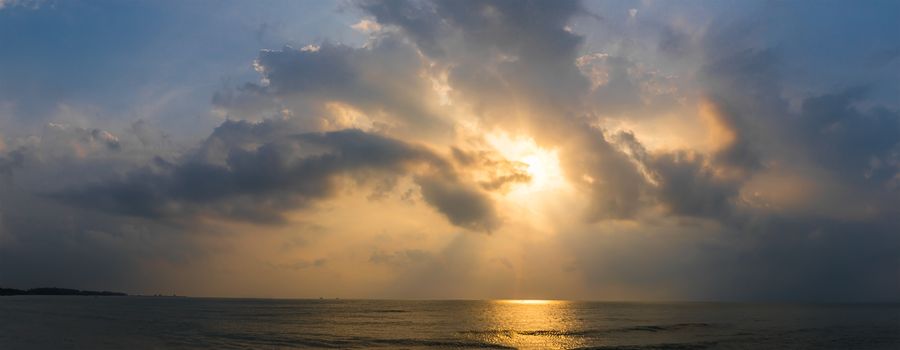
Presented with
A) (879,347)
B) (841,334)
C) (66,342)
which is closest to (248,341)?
(66,342)

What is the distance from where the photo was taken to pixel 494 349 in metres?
71.3

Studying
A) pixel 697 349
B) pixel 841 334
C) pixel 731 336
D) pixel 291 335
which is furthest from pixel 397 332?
pixel 841 334

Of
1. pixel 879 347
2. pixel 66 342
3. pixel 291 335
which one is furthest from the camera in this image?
pixel 291 335

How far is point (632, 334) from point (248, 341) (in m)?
61.8

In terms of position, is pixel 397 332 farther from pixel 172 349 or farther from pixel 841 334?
pixel 841 334

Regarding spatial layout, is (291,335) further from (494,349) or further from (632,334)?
(632,334)

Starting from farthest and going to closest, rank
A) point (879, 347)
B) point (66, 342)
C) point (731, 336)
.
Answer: point (731, 336), point (879, 347), point (66, 342)

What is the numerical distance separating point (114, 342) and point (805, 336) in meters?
106

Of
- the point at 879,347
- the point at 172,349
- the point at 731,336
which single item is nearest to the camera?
the point at 172,349

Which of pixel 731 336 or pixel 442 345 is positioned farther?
pixel 731 336

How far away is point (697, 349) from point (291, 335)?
58.6 metres

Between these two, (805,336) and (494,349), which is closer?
(494,349)

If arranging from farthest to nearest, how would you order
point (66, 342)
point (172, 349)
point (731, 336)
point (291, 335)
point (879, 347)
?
1. point (731, 336)
2. point (291, 335)
3. point (879, 347)
4. point (66, 342)
5. point (172, 349)

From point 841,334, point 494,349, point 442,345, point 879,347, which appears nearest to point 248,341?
point 442,345
